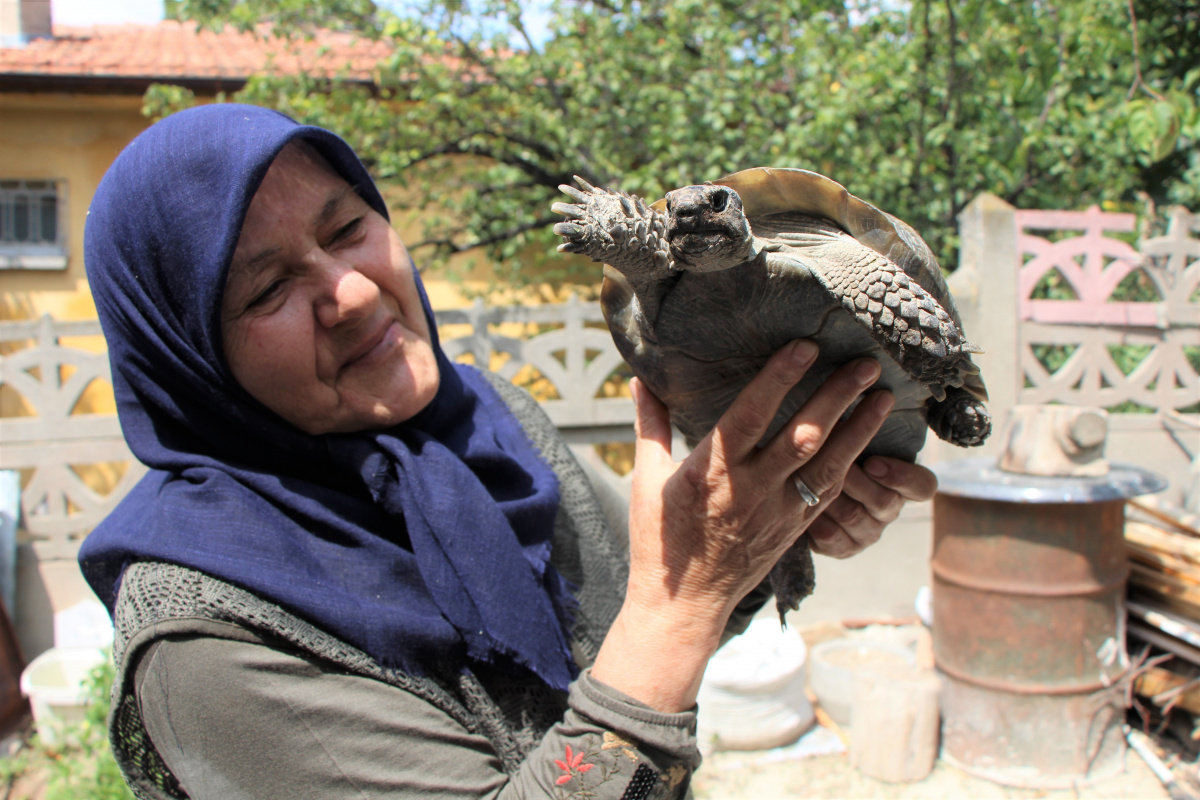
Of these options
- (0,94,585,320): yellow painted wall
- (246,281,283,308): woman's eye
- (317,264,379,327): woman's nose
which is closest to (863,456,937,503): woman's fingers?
(317,264,379,327): woman's nose

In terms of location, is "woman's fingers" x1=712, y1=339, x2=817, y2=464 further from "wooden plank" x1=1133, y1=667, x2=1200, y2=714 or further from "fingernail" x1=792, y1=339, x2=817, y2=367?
"wooden plank" x1=1133, y1=667, x2=1200, y2=714

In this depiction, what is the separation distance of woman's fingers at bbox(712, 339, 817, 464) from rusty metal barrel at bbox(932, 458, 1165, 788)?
2.92m

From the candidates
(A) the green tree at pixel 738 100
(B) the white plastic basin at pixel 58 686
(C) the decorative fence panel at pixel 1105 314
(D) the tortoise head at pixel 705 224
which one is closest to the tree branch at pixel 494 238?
(A) the green tree at pixel 738 100

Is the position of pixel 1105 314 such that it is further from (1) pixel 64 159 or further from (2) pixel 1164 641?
(1) pixel 64 159

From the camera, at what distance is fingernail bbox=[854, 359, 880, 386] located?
3.84ft

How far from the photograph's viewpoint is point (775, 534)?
4.12 feet

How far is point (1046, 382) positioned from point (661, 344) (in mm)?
4626

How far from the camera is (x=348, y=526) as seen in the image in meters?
1.38

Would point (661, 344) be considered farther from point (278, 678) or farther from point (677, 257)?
point (278, 678)

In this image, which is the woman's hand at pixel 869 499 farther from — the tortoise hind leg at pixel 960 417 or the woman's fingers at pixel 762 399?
the woman's fingers at pixel 762 399

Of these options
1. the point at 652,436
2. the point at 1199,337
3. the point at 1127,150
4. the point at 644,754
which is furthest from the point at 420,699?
the point at 1127,150

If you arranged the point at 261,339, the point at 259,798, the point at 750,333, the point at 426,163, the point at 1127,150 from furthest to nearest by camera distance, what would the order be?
the point at 426,163, the point at 1127,150, the point at 261,339, the point at 750,333, the point at 259,798

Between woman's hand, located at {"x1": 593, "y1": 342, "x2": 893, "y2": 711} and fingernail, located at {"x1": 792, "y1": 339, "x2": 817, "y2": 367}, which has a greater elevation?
fingernail, located at {"x1": 792, "y1": 339, "x2": 817, "y2": 367}

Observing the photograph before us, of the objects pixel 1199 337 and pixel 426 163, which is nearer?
pixel 1199 337
